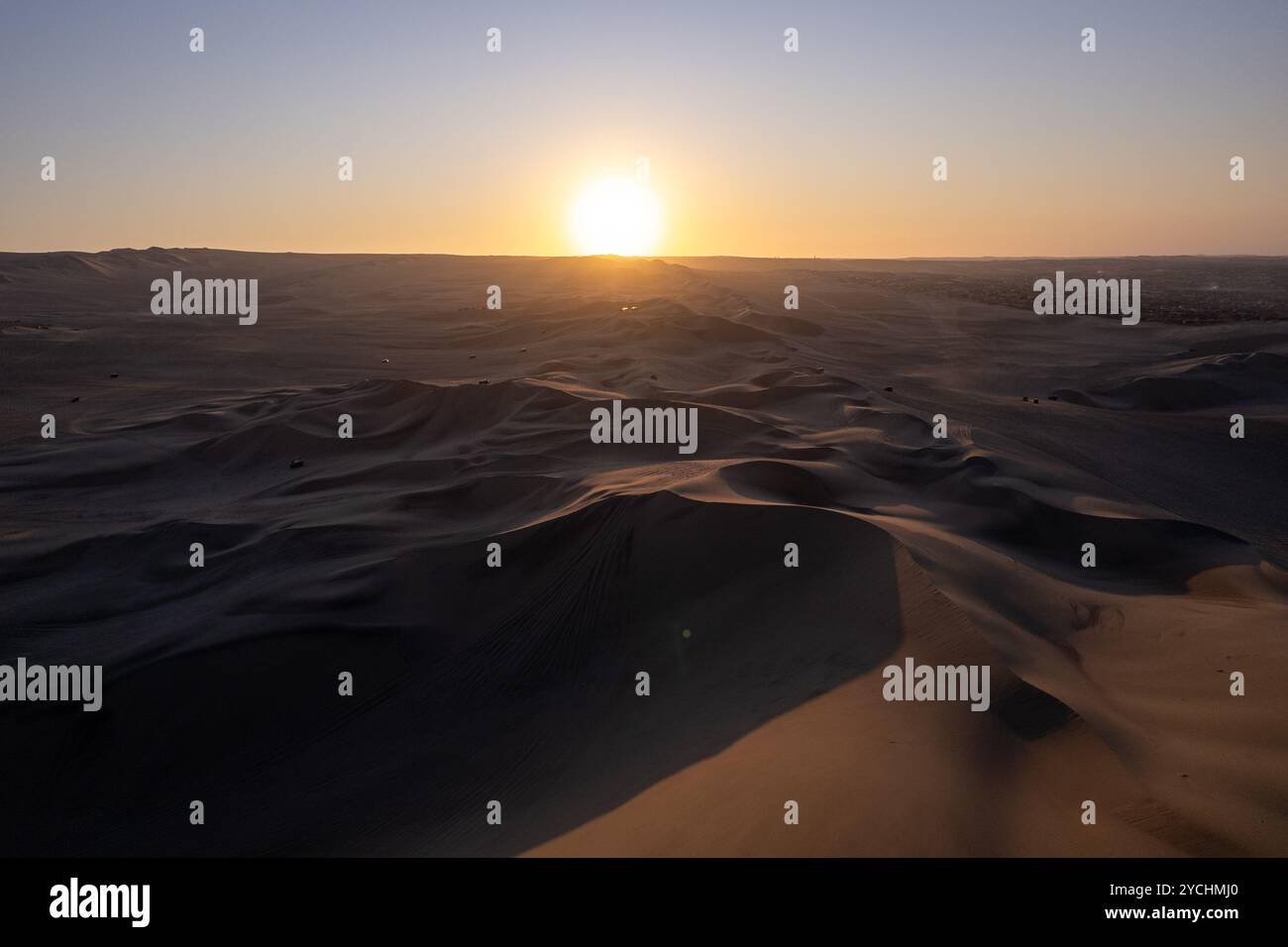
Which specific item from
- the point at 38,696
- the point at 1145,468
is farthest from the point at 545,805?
the point at 1145,468

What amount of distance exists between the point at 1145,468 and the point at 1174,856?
1168 centimetres

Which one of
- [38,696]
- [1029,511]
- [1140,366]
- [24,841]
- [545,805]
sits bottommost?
[24,841]

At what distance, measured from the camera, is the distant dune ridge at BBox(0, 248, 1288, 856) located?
4473mm

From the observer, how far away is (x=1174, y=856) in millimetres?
3812

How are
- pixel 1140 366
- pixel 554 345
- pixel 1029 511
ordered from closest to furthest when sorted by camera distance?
1. pixel 1029 511
2. pixel 1140 366
3. pixel 554 345

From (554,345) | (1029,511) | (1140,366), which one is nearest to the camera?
(1029,511)

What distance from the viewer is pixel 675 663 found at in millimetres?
6488

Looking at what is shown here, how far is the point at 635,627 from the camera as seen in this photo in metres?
7.12

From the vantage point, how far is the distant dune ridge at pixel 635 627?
14.7 ft
